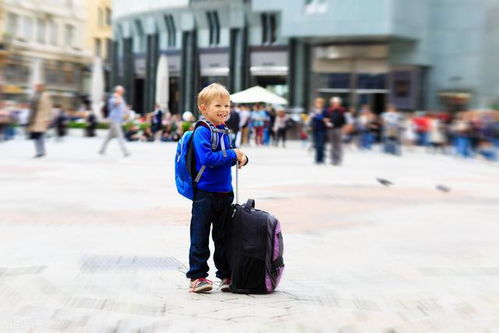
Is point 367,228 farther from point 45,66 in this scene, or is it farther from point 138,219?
point 45,66

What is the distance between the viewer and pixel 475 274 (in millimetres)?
6023

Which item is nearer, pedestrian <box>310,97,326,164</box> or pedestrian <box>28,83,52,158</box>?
pedestrian <box>28,83,52,158</box>

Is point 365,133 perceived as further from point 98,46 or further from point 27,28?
point 98,46

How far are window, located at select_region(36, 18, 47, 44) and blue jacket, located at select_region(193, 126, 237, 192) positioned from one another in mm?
63039

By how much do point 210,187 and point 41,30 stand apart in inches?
2505

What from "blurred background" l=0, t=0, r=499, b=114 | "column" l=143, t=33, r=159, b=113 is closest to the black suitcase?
"blurred background" l=0, t=0, r=499, b=114

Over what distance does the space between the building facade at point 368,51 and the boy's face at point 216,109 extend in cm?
3213

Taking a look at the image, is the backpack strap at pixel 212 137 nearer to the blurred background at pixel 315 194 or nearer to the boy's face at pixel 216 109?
the boy's face at pixel 216 109

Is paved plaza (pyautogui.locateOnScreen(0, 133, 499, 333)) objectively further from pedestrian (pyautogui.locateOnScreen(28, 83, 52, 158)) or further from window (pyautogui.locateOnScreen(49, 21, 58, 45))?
window (pyautogui.locateOnScreen(49, 21, 58, 45))

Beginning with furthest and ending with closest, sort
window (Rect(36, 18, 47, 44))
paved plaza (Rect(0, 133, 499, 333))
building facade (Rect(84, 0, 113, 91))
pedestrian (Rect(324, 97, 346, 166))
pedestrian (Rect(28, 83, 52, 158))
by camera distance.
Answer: building facade (Rect(84, 0, 113, 91)) → window (Rect(36, 18, 47, 44)) → pedestrian (Rect(324, 97, 346, 166)) → pedestrian (Rect(28, 83, 52, 158)) → paved plaza (Rect(0, 133, 499, 333))

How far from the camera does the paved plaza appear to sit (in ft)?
14.6

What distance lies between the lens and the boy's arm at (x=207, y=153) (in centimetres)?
477

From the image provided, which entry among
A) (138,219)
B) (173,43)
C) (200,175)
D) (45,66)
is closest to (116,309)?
(200,175)

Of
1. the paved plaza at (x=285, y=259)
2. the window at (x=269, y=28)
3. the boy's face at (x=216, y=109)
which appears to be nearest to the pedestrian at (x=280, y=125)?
the window at (x=269, y=28)
